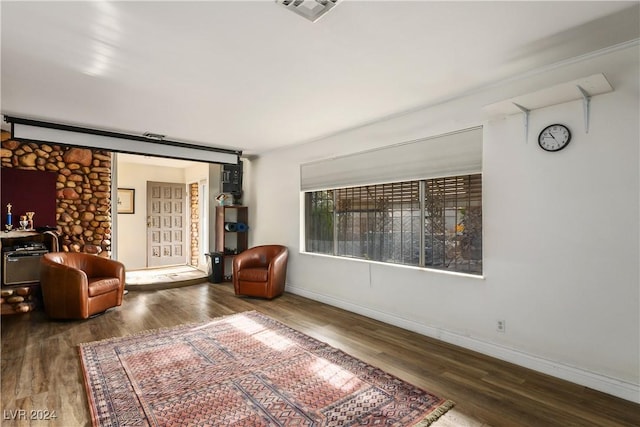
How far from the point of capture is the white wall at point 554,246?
234 centimetres

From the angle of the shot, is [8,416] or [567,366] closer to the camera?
[8,416]

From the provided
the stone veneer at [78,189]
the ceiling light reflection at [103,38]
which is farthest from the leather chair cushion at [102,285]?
the ceiling light reflection at [103,38]

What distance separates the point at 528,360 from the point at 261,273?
344 centimetres

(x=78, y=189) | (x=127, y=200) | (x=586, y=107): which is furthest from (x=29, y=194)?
(x=586, y=107)

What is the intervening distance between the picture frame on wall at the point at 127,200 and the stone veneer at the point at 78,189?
75.8 inches

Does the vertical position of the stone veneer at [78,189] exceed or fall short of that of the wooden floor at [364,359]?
it exceeds it

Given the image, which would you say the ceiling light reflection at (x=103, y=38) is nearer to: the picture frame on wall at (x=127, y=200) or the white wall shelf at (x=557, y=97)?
the white wall shelf at (x=557, y=97)

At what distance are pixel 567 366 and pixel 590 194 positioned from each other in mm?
1344

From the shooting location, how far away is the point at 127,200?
7473 millimetres

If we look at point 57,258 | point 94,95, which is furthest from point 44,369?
point 94,95

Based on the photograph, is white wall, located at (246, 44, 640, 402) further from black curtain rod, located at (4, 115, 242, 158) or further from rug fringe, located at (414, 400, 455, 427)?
black curtain rod, located at (4, 115, 242, 158)

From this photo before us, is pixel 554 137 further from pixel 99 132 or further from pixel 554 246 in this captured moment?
pixel 99 132

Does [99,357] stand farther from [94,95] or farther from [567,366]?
[567,366]

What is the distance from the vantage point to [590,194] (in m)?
2.49
